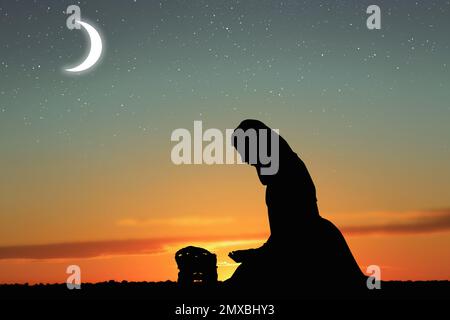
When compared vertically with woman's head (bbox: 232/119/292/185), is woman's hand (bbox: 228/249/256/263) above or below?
below

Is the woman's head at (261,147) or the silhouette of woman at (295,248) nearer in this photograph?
the silhouette of woman at (295,248)

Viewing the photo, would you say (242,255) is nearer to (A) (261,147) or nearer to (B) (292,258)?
(B) (292,258)

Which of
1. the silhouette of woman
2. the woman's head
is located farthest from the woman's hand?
the woman's head

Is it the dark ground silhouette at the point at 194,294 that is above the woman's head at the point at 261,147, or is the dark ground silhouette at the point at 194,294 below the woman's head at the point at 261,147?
below

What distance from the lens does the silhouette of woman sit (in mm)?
28031

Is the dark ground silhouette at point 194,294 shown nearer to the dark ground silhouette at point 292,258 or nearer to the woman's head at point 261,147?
the dark ground silhouette at point 292,258

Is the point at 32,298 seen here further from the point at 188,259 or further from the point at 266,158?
the point at 266,158

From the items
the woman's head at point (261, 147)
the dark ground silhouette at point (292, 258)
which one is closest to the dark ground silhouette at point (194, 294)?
the dark ground silhouette at point (292, 258)

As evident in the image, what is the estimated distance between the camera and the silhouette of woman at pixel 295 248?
28031 millimetres

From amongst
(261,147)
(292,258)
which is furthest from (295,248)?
(261,147)

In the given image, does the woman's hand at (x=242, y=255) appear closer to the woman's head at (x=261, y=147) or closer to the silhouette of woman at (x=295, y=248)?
the silhouette of woman at (x=295, y=248)

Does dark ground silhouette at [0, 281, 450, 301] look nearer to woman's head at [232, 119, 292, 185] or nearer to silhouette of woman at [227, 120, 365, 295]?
silhouette of woman at [227, 120, 365, 295]
